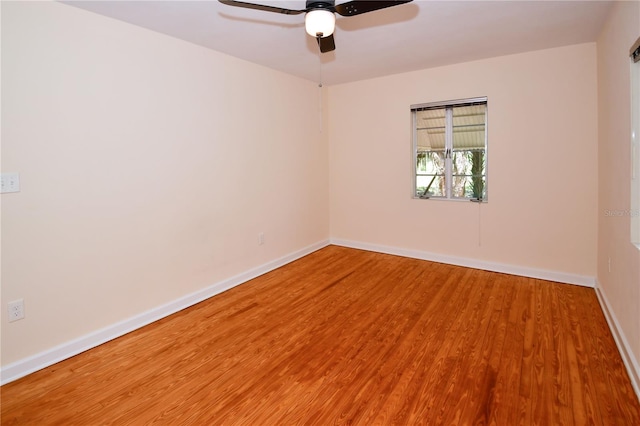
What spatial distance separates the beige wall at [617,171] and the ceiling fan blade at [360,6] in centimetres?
143

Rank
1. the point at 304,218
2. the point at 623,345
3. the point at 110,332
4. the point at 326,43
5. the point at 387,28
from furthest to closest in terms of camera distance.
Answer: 1. the point at 304,218
2. the point at 387,28
3. the point at 110,332
4. the point at 326,43
5. the point at 623,345

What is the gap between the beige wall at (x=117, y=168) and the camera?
2207 mm

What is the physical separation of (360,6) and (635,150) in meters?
1.91

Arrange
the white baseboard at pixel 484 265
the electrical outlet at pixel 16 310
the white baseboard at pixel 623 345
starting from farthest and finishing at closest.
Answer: the white baseboard at pixel 484 265 < the electrical outlet at pixel 16 310 < the white baseboard at pixel 623 345

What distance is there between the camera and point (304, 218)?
4840 millimetres

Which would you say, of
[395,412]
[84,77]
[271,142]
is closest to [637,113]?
[395,412]

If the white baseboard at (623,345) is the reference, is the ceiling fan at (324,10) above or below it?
above

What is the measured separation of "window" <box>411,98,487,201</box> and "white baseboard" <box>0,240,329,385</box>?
2481 millimetres

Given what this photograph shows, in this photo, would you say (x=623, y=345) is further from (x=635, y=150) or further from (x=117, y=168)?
(x=117, y=168)

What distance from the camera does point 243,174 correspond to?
3814 millimetres

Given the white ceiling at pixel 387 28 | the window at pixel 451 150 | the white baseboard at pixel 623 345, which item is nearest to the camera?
the white baseboard at pixel 623 345

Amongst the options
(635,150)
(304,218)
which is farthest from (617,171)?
(304,218)

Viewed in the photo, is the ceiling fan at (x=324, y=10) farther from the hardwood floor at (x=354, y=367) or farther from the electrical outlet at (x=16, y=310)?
the electrical outlet at (x=16, y=310)

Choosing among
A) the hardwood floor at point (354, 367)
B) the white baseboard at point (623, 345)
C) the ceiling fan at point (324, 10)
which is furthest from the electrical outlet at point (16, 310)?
the white baseboard at point (623, 345)
